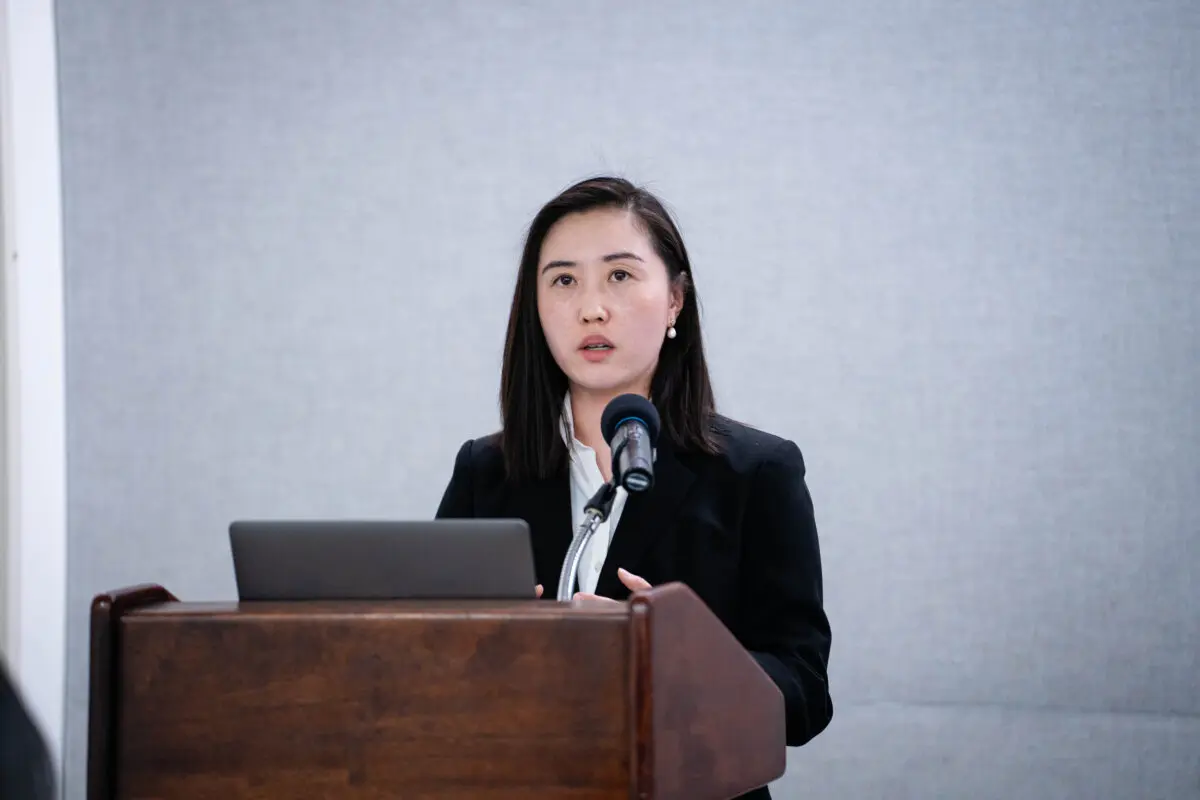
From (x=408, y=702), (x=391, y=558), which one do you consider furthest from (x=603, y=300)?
(x=408, y=702)

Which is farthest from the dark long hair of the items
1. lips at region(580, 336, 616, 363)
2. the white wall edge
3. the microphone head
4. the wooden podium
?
the white wall edge

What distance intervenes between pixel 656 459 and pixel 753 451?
6.1 inches

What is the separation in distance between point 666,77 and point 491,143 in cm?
48

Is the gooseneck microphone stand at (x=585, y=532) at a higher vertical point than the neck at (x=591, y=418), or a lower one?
lower

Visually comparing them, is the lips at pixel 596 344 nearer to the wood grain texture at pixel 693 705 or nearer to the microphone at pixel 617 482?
the microphone at pixel 617 482

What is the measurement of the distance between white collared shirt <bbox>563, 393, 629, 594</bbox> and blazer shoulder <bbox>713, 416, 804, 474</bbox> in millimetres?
179

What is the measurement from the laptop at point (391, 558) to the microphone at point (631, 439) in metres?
0.17

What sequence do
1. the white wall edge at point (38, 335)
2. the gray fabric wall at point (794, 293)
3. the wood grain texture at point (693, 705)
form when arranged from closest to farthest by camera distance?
the wood grain texture at point (693, 705) < the gray fabric wall at point (794, 293) < the white wall edge at point (38, 335)

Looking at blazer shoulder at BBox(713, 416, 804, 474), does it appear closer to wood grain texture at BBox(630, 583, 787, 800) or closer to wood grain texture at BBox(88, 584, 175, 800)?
wood grain texture at BBox(630, 583, 787, 800)

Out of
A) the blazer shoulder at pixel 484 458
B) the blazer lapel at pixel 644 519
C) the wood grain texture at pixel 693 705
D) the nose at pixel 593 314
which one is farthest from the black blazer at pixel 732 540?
the wood grain texture at pixel 693 705

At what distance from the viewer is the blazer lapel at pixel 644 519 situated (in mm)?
1664

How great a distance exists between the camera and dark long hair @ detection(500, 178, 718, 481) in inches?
73.2

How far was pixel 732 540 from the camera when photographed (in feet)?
5.71

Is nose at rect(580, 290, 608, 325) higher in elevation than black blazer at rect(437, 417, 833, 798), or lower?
higher
